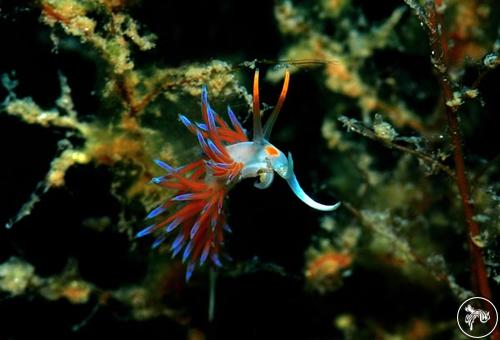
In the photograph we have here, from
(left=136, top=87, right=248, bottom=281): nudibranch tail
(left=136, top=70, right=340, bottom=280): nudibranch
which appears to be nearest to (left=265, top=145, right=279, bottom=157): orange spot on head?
(left=136, top=70, right=340, bottom=280): nudibranch

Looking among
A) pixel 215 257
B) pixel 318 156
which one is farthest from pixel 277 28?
pixel 215 257

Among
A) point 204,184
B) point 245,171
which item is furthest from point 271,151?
point 204,184

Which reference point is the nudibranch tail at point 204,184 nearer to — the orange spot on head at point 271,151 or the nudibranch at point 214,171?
the nudibranch at point 214,171

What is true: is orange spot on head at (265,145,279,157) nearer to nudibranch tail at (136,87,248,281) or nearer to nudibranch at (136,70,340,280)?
nudibranch at (136,70,340,280)

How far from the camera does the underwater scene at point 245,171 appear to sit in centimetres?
215

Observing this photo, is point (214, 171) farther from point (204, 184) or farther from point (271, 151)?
point (271, 151)

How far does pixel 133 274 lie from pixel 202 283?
477 millimetres

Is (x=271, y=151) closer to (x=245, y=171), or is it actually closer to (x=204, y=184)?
(x=245, y=171)

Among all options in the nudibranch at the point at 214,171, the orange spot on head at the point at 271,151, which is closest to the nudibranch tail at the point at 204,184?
the nudibranch at the point at 214,171

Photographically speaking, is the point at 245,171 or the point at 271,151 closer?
the point at 271,151

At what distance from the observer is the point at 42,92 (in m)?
2.68

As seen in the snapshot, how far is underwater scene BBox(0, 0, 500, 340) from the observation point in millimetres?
2152

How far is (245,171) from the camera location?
6.79ft

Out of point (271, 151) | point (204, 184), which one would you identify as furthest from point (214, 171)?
point (271, 151)
